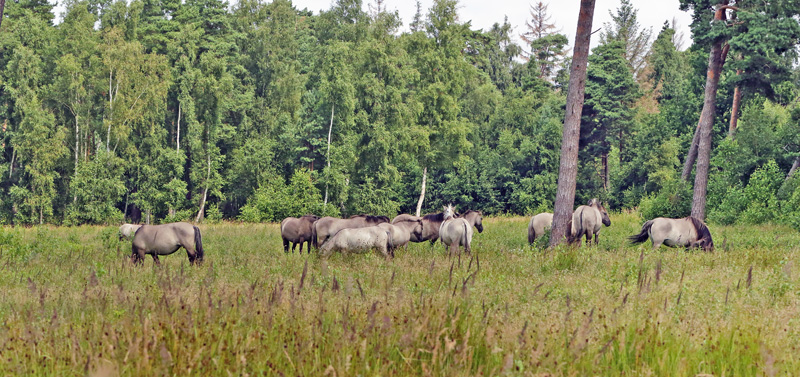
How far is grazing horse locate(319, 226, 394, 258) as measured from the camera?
43.5ft

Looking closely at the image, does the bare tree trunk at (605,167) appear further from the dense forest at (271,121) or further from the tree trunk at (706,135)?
the tree trunk at (706,135)

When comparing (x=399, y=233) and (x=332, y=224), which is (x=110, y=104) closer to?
(x=332, y=224)

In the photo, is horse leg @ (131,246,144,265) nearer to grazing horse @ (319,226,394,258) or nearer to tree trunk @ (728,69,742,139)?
grazing horse @ (319,226,394,258)

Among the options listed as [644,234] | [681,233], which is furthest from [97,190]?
[681,233]

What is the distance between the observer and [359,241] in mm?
13422

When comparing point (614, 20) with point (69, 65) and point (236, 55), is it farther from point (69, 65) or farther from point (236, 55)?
point (69, 65)

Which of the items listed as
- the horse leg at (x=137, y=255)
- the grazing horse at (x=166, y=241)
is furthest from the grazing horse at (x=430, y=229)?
the horse leg at (x=137, y=255)

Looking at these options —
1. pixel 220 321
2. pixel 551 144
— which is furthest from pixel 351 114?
pixel 220 321

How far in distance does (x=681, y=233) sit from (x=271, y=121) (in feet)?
128

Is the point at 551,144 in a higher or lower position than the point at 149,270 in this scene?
higher

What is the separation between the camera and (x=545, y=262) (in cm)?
1155

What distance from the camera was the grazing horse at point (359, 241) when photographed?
523 inches

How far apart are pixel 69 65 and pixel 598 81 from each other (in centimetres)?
3661

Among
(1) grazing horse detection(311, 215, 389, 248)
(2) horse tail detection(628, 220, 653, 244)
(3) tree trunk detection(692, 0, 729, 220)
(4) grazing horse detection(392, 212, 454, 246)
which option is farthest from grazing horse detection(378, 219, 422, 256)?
(3) tree trunk detection(692, 0, 729, 220)
